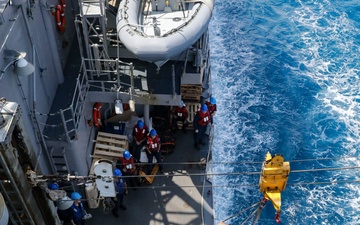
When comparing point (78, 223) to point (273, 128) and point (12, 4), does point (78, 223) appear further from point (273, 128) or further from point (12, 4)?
point (273, 128)

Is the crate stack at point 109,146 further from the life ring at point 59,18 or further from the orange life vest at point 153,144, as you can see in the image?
the life ring at point 59,18

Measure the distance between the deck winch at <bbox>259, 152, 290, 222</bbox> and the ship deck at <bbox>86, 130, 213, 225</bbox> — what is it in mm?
3978

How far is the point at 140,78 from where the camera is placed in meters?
15.7

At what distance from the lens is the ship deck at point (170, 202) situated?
1428 centimetres

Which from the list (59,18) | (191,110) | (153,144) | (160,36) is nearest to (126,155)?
(153,144)

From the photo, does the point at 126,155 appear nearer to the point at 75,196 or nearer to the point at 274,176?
the point at 75,196

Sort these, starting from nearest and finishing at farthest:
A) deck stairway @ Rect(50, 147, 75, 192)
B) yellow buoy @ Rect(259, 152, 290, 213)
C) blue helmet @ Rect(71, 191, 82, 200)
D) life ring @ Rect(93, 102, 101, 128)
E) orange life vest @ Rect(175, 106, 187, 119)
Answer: yellow buoy @ Rect(259, 152, 290, 213) < blue helmet @ Rect(71, 191, 82, 200) < deck stairway @ Rect(50, 147, 75, 192) < life ring @ Rect(93, 102, 101, 128) < orange life vest @ Rect(175, 106, 187, 119)

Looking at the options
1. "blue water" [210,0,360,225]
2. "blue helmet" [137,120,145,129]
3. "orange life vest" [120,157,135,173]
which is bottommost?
"blue water" [210,0,360,225]

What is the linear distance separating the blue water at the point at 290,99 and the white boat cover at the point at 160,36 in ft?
15.1

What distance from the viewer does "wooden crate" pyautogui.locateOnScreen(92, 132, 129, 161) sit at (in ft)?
50.0

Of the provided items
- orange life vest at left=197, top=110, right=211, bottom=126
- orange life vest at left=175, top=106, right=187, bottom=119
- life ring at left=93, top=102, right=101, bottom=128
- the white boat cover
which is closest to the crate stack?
life ring at left=93, top=102, right=101, bottom=128

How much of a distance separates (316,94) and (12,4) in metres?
14.7

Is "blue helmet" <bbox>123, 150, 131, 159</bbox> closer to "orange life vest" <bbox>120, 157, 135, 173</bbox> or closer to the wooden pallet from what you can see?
"orange life vest" <bbox>120, 157, 135, 173</bbox>

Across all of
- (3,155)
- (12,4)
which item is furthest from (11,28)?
(3,155)
